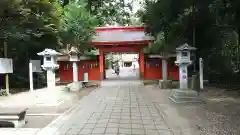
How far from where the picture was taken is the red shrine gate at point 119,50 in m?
25.2

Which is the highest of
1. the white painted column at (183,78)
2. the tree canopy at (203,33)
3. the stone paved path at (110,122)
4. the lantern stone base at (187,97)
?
the tree canopy at (203,33)

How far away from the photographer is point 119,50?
2689 centimetres

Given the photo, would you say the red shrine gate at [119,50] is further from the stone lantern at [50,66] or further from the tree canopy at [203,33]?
the stone lantern at [50,66]

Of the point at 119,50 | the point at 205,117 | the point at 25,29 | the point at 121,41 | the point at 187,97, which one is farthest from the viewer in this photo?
the point at 119,50

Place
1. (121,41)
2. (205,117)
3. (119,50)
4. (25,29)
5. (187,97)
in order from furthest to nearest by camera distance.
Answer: (119,50) → (121,41) → (25,29) → (187,97) → (205,117)

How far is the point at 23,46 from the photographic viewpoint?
19.6 metres

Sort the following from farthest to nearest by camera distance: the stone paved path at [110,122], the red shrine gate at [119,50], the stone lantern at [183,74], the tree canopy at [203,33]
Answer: the red shrine gate at [119,50] → the tree canopy at [203,33] → the stone lantern at [183,74] → the stone paved path at [110,122]

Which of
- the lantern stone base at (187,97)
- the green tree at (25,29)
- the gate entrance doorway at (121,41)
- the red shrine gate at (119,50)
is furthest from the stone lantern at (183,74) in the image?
the red shrine gate at (119,50)

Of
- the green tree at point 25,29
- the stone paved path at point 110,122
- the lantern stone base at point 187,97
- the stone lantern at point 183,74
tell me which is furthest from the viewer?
the green tree at point 25,29

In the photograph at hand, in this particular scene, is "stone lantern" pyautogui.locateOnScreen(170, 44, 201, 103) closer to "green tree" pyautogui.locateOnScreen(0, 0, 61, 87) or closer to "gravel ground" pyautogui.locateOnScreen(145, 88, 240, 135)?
"gravel ground" pyautogui.locateOnScreen(145, 88, 240, 135)

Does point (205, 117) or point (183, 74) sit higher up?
point (183, 74)

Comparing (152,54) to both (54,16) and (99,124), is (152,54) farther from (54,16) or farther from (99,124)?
(99,124)

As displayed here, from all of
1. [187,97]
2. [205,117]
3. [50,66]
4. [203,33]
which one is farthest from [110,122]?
[203,33]

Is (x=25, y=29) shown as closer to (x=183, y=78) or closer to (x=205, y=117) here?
(x=183, y=78)
